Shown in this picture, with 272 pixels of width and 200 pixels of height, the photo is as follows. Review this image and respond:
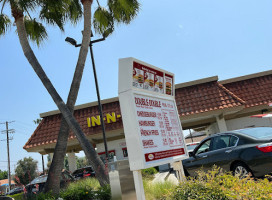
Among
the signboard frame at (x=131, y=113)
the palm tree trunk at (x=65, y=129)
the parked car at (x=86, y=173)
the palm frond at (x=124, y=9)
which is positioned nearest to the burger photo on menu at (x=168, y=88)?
the signboard frame at (x=131, y=113)

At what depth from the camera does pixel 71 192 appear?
7281 mm

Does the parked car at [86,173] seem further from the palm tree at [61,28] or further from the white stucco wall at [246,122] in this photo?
the white stucco wall at [246,122]

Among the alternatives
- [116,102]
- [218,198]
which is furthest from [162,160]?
[116,102]

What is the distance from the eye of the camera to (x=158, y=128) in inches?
196

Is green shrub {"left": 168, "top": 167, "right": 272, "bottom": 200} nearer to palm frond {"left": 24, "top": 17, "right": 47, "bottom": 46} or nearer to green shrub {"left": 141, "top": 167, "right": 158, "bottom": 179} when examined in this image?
green shrub {"left": 141, "top": 167, "right": 158, "bottom": 179}

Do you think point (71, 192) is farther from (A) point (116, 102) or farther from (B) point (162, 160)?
(A) point (116, 102)

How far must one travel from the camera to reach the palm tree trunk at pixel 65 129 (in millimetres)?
8852

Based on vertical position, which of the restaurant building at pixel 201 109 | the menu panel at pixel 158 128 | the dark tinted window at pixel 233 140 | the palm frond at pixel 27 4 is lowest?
the dark tinted window at pixel 233 140

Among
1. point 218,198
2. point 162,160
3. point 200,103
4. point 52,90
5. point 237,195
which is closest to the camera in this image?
point 237,195

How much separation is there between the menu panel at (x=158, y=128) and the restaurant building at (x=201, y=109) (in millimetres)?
10940

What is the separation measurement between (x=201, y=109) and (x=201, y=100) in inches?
34.0

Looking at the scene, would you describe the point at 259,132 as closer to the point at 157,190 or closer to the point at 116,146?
the point at 157,190

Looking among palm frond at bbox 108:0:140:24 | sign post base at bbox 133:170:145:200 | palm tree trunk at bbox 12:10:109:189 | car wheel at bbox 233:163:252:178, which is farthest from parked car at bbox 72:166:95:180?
sign post base at bbox 133:170:145:200

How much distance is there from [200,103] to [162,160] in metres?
12.8
